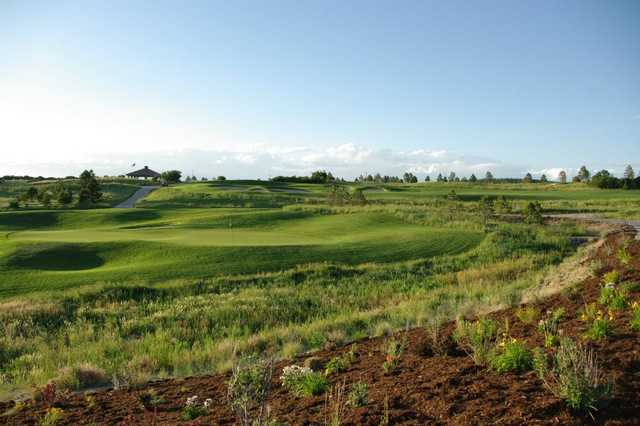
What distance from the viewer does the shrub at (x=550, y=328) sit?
706 centimetres

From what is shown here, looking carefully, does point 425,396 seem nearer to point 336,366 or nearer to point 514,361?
point 514,361

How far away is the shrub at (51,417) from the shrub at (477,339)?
5981mm

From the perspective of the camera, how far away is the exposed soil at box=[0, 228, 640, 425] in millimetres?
5176

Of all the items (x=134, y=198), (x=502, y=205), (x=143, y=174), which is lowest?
(x=502, y=205)

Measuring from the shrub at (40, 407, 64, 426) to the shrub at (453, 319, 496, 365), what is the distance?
5.98 metres

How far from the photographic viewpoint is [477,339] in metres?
7.35

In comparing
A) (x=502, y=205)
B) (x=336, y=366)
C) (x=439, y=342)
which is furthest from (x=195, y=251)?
(x=502, y=205)

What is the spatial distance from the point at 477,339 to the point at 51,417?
6328mm

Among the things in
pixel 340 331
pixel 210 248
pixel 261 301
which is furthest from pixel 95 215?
pixel 340 331

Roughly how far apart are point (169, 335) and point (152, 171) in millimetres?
135517

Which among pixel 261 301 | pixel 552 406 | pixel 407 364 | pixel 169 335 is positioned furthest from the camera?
pixel 261 301

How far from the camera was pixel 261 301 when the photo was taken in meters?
16.7

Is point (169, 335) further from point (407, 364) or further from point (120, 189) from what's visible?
point (120, 189)

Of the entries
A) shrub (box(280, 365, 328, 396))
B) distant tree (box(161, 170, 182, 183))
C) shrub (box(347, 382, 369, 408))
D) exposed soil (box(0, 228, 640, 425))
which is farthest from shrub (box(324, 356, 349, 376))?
distant tree (box(161, 170, 182, 183))
